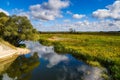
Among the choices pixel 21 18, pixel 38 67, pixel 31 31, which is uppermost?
pixel 21 18

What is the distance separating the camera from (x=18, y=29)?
55500 millimetres

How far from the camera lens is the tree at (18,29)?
53.7 m

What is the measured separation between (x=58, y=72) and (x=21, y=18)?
3112 cm

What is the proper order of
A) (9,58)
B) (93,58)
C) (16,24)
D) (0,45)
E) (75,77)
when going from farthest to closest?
(16,24) → (0,45) → (9,58) → (93,58) → (75,77)

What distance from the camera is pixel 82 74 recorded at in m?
27.6

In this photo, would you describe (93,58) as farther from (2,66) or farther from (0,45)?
(0,45)

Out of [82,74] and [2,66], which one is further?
[2,66]

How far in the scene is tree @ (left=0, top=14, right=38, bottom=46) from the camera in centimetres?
5374

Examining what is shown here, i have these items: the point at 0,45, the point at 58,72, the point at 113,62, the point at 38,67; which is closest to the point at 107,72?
the point at 113,62

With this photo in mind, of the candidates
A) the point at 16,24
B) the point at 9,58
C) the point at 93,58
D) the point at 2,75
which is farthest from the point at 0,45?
the point at 93,58

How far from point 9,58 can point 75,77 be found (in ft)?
59.0

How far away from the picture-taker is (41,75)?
2673 cm

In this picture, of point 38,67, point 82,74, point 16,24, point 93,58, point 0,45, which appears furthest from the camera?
point 16,24

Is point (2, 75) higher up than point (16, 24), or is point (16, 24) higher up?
point (16, 24)
